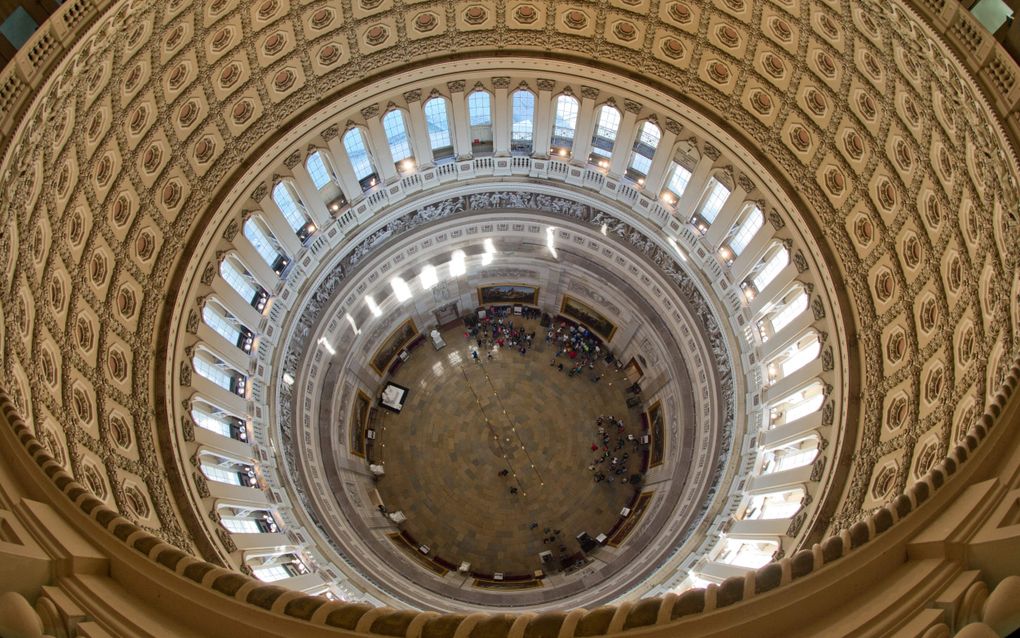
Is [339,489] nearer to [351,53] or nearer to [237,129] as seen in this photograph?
[237,129]

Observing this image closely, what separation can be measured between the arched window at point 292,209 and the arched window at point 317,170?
1.13 meters

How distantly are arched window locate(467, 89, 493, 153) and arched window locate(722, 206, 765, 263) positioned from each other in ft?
39.0

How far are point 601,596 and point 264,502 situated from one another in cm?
1430

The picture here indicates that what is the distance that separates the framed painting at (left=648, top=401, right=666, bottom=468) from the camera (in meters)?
33.5

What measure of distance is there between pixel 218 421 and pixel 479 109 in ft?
58.0

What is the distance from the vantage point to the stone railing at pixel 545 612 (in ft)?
24.8

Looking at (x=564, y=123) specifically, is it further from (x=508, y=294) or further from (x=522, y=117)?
(x=508, y=294)

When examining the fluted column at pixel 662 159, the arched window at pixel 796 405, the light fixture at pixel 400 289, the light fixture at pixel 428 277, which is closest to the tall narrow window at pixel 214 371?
the light fixture at pixel 400 289

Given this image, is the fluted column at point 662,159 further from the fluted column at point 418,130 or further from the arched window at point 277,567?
the arched window at point 277,567

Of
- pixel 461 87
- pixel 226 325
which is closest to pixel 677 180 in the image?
pixel 461 87

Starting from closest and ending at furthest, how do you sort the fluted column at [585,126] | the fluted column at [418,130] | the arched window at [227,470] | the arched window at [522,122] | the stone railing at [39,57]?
the stone railing at [39,57]
the arched window at [227,470]
the fluted column at [585,126]
the fluted column at [418,130]
the arched window at [522,122]

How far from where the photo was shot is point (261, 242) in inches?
1089

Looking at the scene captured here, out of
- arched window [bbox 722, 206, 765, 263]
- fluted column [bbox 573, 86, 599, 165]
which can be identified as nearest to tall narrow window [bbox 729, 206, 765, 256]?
arched window [bbox 722, 206, 765, 263]

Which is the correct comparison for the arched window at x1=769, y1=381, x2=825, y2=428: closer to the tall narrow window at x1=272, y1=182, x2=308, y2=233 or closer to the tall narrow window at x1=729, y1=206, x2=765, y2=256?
the tall narrow window at x1=729, y1=206, x2=765, y2=256
